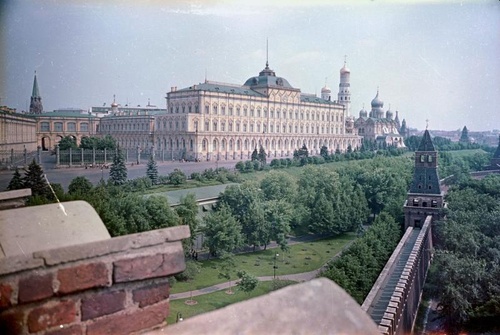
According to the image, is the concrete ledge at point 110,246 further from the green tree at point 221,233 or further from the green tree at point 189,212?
the green tree at point 221,233

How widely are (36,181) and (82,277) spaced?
5901mm

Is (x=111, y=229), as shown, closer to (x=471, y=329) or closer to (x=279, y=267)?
(x=279, y=267)

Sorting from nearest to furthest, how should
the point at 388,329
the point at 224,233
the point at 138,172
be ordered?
the point at 388,329 → the point at 224,233 → the point at 138,172

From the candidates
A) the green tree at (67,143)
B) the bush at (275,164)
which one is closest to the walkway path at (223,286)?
the green tree at (67,143)

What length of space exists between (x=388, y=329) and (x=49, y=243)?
4.88 meters

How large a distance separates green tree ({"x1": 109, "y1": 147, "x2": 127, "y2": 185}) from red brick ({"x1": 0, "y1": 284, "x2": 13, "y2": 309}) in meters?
8.14

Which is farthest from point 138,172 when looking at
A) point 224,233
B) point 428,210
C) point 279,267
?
point 428,210

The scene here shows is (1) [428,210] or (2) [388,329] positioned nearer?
(2) [388,329]

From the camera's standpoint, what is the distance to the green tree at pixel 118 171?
29.6 feet

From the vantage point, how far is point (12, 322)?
1046 millimetres

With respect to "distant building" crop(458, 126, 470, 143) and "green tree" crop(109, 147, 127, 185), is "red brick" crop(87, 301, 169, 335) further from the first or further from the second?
"distant building" crop(458, 126, 470, 143)

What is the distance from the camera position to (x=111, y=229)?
6234mm

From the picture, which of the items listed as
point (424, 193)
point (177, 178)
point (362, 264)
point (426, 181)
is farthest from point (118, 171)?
point (426, 181)

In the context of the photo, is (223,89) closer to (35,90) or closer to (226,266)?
(226,266)
